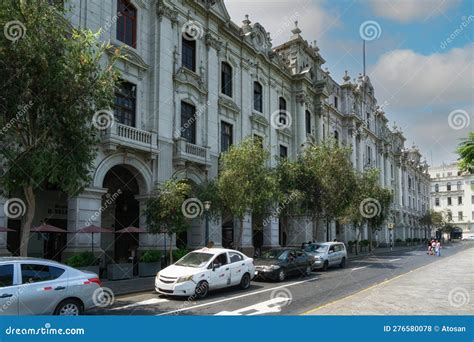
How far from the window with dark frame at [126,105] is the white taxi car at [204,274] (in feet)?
31.8

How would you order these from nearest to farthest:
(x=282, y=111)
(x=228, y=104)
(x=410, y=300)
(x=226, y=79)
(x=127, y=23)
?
(x=410, y=300), (x=127, y=23), (x=228, y=104), (x=226, y=79), (x=282, y=111)

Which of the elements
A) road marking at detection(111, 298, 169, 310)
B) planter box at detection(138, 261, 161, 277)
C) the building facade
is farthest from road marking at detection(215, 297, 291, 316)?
the building facade

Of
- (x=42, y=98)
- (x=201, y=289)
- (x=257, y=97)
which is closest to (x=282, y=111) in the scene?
(x=257, y=97)

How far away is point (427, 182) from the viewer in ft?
336

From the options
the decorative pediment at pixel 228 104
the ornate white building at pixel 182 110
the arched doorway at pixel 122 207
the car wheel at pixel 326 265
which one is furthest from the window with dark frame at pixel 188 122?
the car wheel at pixel 326 265

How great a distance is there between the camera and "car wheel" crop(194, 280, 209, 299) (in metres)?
14.3

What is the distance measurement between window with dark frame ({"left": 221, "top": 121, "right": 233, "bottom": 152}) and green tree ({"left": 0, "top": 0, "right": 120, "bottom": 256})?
1765 centimetres

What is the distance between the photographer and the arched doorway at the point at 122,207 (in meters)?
24.1

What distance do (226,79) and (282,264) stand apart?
1608 centimetres

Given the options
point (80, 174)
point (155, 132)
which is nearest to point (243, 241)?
point (155, 132)

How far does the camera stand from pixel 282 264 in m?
19.2

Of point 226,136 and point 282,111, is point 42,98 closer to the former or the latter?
point 226,136

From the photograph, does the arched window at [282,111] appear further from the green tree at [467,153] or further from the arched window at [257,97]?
the green tree at [467,153]

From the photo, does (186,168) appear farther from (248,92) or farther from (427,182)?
(427,182)
